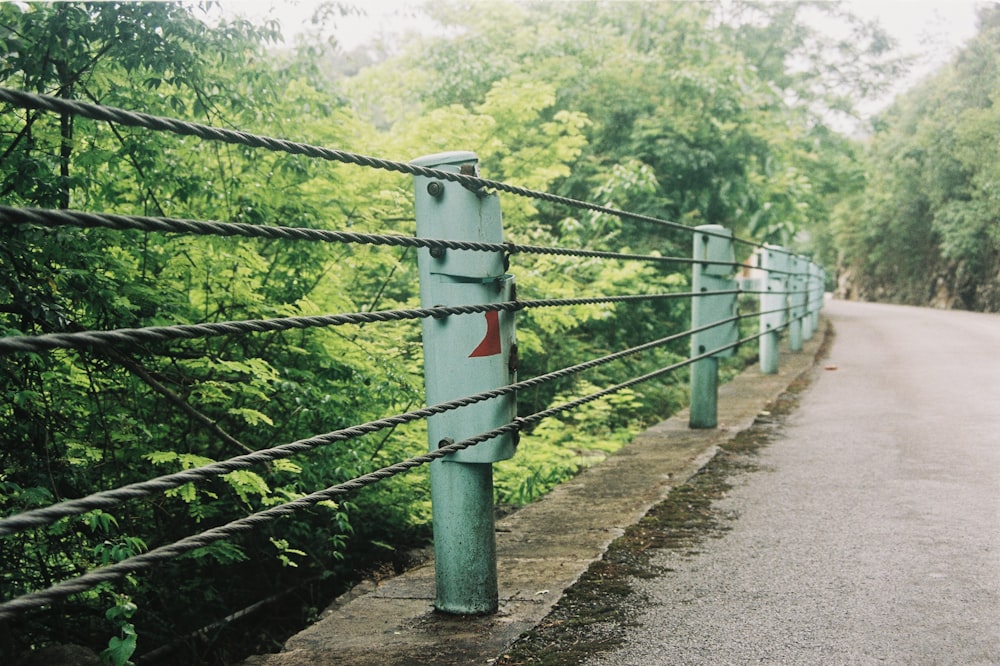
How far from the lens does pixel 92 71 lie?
3.69 m

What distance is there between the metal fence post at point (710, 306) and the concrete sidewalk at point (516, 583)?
51 cm

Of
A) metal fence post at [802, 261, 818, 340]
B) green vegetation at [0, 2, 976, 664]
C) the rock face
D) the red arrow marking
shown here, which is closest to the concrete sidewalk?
green vegetation at [0, 2, 976, 664]

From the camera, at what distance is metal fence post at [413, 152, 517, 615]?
2.22m

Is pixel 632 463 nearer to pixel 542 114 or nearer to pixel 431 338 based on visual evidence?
pixel 431 338

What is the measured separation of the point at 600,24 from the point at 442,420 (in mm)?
17157

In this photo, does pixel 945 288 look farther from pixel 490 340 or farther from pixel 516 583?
pixel 490 340

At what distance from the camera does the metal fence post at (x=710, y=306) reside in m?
5.12

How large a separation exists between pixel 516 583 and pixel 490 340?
764mm

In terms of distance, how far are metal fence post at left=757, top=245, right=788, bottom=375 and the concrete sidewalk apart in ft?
13.5

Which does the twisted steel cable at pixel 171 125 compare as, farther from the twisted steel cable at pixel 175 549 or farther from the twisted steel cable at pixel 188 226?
the twisted steel cable at pixel 175 549

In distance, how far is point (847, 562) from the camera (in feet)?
8.93

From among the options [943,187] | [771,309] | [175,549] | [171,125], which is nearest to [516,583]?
[175,549]

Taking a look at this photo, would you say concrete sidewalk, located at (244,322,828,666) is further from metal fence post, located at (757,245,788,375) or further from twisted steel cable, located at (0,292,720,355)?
metal fence post, located at (757,245,788,375)

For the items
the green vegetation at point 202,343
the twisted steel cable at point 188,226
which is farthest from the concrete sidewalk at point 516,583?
the twisted steel cable at point 188,226
